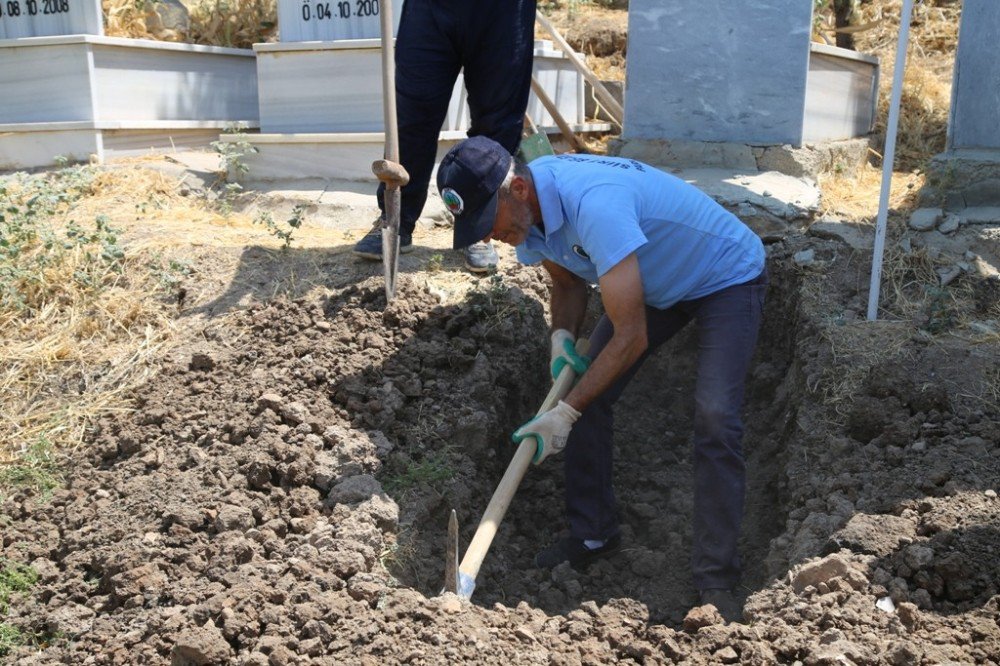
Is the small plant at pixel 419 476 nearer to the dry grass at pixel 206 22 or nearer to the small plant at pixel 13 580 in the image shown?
→ the small plant at pixel 13 580

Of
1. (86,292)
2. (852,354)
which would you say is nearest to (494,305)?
(852,354)

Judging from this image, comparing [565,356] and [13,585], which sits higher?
[565,356]

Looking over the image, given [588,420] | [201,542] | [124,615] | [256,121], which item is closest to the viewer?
[124,615]

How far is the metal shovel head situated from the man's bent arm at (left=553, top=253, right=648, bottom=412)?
1303 mm

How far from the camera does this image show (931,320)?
4262 millimetres

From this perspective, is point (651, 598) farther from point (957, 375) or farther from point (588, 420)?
point (957, 375)

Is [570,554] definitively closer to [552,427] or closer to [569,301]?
[552,427]

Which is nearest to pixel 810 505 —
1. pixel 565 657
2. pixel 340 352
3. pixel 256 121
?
pixel 565 657

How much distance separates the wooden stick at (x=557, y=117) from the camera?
676 cm

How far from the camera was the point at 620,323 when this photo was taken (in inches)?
127

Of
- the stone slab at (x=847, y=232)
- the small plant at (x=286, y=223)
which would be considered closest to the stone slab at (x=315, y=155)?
the small plant at (x=286, y=223)

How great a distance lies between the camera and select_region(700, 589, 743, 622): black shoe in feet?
11.1

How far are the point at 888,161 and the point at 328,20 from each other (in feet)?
11.2

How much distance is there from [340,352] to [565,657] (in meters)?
1.73
